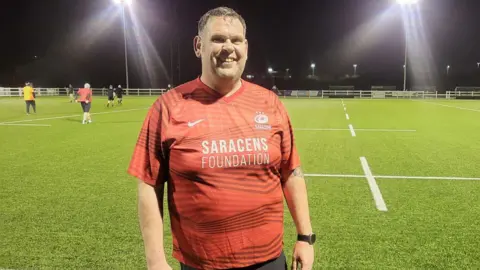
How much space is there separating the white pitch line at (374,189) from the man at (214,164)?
434cm

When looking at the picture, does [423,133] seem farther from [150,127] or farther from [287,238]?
[150,127]

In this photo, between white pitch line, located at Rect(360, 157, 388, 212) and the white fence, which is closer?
white pitch line, located at Rect(360, 157, 388, 212)

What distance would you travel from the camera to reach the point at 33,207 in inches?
242

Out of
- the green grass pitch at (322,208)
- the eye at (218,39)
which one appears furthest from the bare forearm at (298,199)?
the green grass pitch at (322,208)

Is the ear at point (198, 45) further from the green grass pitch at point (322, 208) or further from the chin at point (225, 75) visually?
the green grass pitch at point (322, 208)

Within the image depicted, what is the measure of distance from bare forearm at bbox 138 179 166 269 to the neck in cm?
63

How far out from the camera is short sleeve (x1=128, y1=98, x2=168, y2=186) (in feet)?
7.00

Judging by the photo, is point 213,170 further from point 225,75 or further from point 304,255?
point 304,255

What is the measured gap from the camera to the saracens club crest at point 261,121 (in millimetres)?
2186

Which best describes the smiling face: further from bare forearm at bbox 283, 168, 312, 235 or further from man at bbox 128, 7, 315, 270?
bare forearm at bbox 283, 168, 312, 235

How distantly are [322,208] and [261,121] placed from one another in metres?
4.20

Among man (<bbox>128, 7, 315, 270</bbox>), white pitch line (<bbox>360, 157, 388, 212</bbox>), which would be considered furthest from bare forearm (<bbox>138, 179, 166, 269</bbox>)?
white pitch line (<bbox>360, 157, 388, 212</bbox>)

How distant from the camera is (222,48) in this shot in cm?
211

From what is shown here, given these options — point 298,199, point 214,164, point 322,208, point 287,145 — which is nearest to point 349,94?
point 322,208
